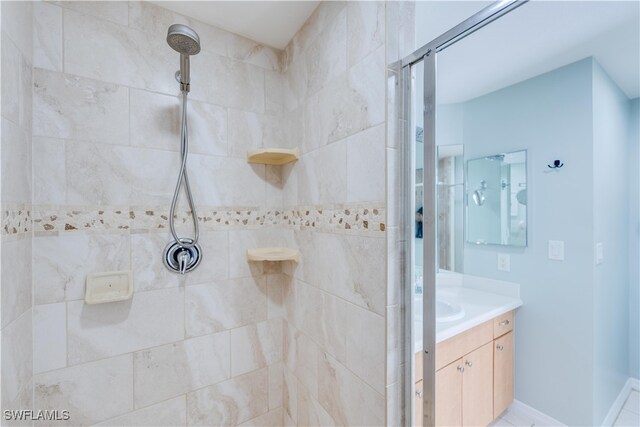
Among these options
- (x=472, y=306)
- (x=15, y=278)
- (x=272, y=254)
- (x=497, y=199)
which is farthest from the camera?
(x=497, y=199)

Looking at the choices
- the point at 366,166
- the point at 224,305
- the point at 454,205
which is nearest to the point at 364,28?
the point at 366,166

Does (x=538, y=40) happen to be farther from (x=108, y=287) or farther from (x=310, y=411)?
(x=108, y=287)

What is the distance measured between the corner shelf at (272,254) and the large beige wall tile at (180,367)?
41 centimetres

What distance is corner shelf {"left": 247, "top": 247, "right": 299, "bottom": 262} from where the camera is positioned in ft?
4.09

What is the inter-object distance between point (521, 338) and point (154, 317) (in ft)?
6.92

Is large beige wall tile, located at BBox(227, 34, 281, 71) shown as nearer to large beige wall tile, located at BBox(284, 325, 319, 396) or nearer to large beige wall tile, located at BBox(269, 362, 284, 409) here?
large beige wall tile, located at BBox(284, 325, 319, 396)

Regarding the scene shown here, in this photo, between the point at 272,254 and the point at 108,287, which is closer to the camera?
the point at 108,287

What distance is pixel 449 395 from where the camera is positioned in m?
1.22

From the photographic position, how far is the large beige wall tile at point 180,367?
108 cm

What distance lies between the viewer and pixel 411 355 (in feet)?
2.74

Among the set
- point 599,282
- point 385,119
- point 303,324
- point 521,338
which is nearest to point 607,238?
point 599,282

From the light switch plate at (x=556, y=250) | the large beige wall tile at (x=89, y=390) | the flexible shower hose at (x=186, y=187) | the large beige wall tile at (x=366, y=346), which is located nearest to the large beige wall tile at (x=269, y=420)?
the large beige wall tile at (x=89, y=390)

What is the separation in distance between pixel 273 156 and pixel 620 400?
235 centimetres

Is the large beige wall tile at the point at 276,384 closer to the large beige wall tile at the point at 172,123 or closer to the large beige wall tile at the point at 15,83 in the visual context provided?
the large beige wall tile at the point at 172,123
